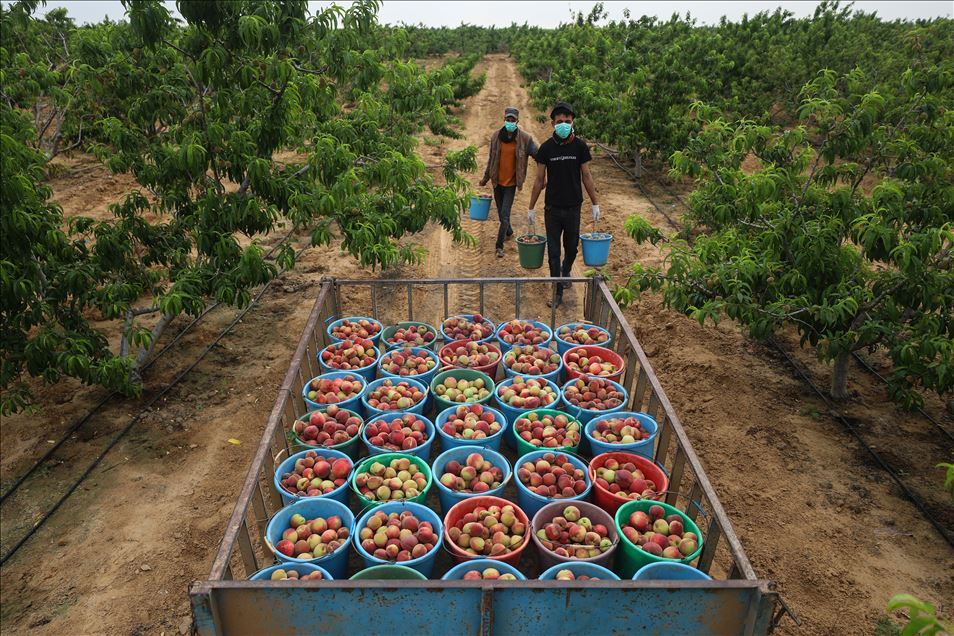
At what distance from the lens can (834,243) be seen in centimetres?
484

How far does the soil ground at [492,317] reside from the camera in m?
4.17

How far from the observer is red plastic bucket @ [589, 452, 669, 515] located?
348 centimetres

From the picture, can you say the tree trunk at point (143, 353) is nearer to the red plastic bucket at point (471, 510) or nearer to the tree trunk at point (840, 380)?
the red plastic bucket at point (471, 510)

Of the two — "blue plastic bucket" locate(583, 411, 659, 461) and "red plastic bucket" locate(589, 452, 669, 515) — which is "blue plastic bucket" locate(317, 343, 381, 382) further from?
"red plastic bucket" locate(589, 452, 669, 515)

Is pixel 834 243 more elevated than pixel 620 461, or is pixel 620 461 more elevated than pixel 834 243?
pixel 834 243

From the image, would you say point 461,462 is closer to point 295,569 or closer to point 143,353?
point 295,569

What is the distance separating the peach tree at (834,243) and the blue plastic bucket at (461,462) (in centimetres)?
202

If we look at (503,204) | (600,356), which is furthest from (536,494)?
(503,204)

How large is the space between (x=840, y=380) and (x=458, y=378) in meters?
3.89

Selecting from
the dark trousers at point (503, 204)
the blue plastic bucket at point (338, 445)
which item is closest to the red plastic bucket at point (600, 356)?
the blue plastic bucket at point (338, 445)

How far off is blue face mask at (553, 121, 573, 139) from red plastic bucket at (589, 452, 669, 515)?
3985mm

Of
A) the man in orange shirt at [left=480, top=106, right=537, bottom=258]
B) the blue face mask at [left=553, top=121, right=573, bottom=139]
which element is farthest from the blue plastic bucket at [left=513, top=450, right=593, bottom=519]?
the man in orange shirt at [left=480, top=106, right=537, bottom=258]

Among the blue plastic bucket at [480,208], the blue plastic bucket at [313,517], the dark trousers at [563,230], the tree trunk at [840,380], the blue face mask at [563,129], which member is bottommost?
the tree trunk at [840,380]

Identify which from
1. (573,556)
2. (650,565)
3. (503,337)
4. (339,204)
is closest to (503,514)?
(573,556)
